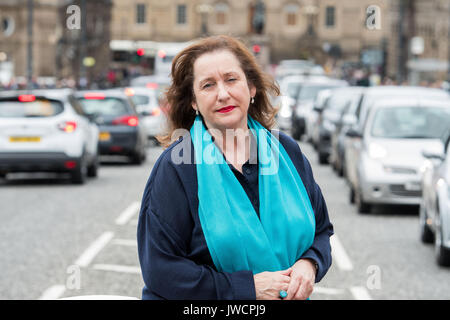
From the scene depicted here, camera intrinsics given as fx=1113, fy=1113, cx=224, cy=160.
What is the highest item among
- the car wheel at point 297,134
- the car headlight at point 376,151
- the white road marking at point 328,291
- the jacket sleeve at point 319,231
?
the jacket sleeve at point 319,231

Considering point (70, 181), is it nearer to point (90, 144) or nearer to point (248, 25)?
point (90, 144)

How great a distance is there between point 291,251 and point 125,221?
33.1ft

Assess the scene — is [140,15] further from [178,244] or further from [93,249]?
[178,244]

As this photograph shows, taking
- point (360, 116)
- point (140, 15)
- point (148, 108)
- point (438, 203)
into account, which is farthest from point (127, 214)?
point (140, 15)

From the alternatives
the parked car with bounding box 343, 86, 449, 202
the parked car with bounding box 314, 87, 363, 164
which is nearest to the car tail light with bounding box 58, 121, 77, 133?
the parked car with bounding box 343, 86, 449, 202

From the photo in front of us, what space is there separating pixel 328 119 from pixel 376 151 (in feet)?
29.4

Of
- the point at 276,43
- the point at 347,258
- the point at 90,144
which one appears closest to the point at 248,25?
the point at 276,43

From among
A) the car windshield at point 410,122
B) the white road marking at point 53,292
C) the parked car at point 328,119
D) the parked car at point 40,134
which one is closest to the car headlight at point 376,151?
the car windshield at point 410,122

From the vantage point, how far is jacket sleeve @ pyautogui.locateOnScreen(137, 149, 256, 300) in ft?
11.9

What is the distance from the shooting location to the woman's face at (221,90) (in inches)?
152

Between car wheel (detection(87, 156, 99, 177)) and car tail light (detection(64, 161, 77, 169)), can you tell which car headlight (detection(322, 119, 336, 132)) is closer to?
car wheel (detection(87, 156, 99, 177))

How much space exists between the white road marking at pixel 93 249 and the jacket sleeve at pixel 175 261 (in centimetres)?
652

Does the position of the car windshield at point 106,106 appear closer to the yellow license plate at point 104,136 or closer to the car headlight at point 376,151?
the yellow license plate at point 104,136
